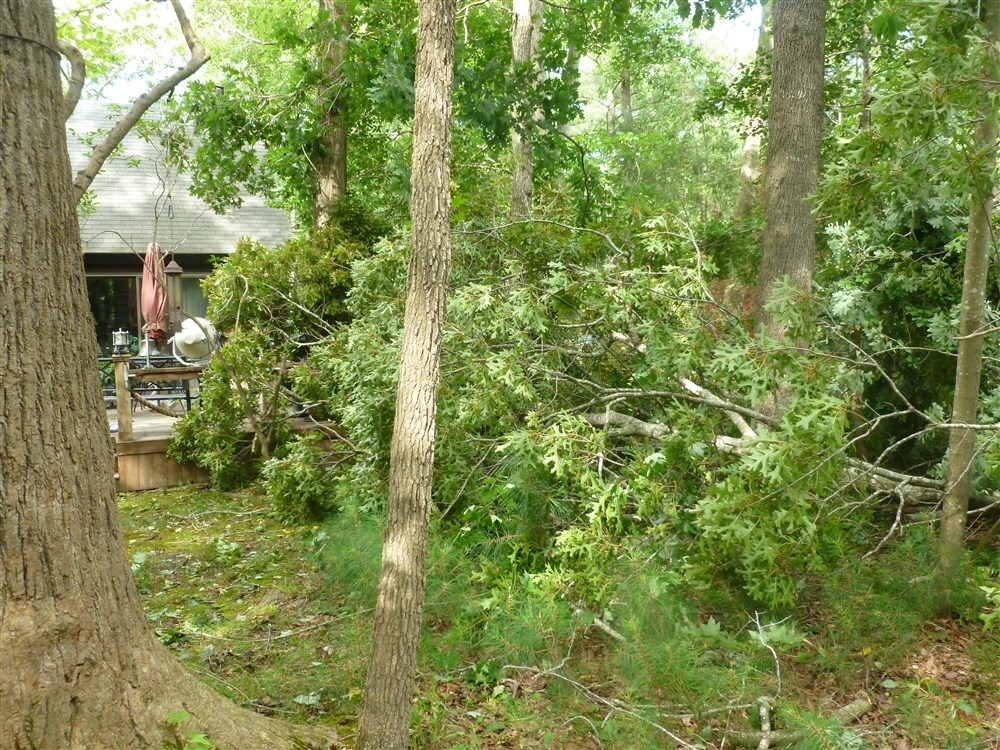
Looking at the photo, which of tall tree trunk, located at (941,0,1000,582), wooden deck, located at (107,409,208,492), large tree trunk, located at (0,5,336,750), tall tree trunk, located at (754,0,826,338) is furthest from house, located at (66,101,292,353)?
tall tree trunk, located at (941,0,1000,582)

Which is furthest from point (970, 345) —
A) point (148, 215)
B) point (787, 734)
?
point (148, 215)

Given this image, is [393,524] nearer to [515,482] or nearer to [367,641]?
[367,641]

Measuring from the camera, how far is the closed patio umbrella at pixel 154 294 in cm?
1128

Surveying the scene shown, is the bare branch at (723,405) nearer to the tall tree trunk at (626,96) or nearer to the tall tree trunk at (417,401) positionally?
the tall tree trunk at (417,401)

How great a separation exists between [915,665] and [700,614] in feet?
3.89

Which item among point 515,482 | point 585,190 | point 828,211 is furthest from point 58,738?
point 585,190

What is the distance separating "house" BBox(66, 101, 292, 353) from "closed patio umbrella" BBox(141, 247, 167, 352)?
4.83 meters

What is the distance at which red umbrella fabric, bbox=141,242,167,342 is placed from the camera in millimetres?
11277

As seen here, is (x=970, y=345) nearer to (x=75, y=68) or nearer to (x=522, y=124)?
(x=75, y=68)

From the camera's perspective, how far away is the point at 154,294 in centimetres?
1152

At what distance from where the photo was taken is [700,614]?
5082mm

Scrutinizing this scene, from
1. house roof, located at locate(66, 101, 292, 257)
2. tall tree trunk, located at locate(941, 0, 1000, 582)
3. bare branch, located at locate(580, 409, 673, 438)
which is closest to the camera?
tall tree trunk, located at locate(941, 0, 1000, 582)

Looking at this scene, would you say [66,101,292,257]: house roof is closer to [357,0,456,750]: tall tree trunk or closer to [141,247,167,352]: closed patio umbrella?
[141,247,167,352]: closed patio umbrella

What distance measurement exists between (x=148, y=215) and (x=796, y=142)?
48.8 ft
